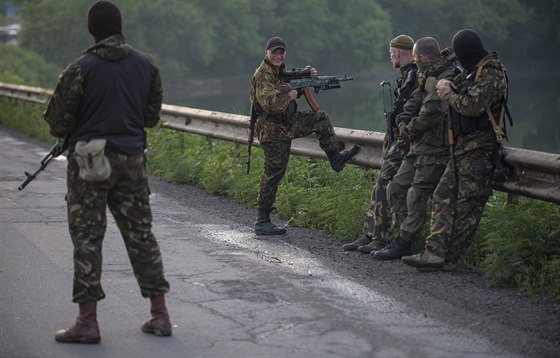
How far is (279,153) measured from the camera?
1038 centimetres

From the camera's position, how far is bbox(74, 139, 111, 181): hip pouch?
6.30 meters

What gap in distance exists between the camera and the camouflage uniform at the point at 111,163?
20.9 feet

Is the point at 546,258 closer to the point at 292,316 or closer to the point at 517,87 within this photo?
the point at 292,316

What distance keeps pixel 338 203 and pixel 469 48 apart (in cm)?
271

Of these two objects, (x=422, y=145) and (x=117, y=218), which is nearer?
(x=117, y=218)

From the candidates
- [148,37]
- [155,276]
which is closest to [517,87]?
[148,37]

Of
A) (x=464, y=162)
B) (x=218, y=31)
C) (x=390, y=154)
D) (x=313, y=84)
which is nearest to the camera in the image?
(x=464, y=162)

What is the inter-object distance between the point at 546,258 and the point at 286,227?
3452 mm

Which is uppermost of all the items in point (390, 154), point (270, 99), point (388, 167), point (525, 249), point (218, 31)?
point (218, 31)

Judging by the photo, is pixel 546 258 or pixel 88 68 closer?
pixel 88 68

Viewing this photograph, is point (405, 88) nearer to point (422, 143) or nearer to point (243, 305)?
point (422, 143)

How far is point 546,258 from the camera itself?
308 inches

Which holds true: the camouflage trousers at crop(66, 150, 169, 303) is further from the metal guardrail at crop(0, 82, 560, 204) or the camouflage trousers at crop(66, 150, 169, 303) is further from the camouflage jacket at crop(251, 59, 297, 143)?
the camouflage jacket at crop(251, 59, 297, 143)

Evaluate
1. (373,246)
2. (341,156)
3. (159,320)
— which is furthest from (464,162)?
→ (159,320)
